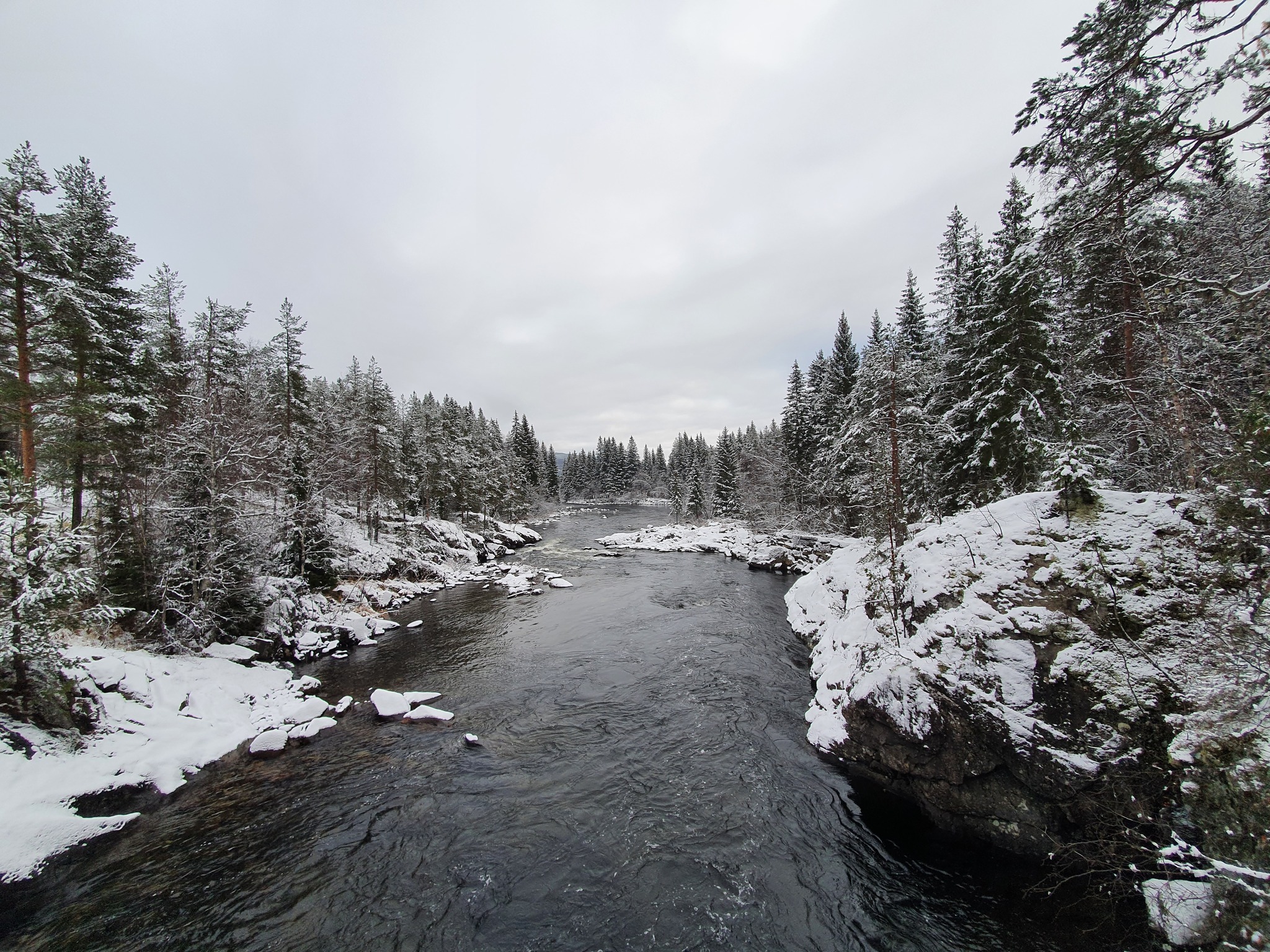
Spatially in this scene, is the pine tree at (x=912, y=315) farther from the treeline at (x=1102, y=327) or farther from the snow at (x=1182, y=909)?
the snow at (x=1182, y=909)

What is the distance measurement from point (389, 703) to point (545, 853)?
25.3 feet

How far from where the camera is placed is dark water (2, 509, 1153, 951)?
6.49 meters

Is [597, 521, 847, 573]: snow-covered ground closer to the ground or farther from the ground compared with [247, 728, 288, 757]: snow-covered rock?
farther from the ground

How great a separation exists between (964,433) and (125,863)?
27.5 meters

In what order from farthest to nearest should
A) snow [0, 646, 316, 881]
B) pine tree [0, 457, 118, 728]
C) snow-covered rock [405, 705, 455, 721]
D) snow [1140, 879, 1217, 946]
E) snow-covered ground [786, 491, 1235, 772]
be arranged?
snow-covered rock [405, 705, 455, 721]
pine tree [0, 457, 118, 728]
snow [0, 646, 316, 881]
snow-covered ground [786, 491, 1235, 772]
snow [1140, 879, 1217, 946]

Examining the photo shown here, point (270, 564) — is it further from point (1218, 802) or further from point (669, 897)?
point (1218, 802)

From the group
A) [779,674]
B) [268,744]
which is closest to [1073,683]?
[779,674]

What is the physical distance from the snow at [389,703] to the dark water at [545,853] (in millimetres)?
529

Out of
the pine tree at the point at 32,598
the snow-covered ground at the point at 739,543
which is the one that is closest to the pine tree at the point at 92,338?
the pine tree at the point at 32,598

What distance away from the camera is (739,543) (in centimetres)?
4428

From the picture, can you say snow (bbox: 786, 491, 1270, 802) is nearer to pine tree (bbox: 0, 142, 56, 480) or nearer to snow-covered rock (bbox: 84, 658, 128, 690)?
snow-covered rock (bbox: 84, 658, 128, 690)

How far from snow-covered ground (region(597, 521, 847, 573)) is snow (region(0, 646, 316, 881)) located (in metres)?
30.3

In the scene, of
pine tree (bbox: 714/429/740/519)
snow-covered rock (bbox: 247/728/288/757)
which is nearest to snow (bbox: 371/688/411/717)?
snow-covered rock (bbox: 247/728/288/757)

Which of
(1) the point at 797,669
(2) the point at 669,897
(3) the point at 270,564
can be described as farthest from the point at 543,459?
(2) the point at 669,897
